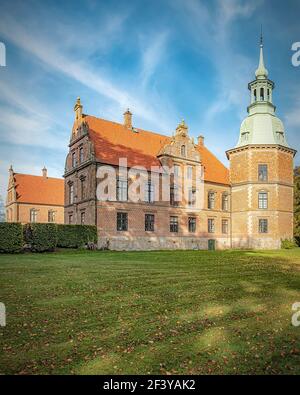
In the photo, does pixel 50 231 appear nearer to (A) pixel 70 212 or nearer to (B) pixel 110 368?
(A) pixel 70 212

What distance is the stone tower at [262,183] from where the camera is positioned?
36219 millimetres

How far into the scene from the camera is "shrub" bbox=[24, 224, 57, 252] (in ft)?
79.5

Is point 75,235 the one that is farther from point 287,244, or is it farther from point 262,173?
point 287,244

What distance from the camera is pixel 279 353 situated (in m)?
5.36

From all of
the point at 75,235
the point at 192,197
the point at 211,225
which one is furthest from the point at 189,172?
the point at 75,235

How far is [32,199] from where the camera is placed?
166 ft

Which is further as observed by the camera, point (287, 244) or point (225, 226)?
point (225, 226)

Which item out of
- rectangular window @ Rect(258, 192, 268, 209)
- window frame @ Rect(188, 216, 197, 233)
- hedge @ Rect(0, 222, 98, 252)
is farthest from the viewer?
rectangular window @ Rect(258, 192, 268, 209)

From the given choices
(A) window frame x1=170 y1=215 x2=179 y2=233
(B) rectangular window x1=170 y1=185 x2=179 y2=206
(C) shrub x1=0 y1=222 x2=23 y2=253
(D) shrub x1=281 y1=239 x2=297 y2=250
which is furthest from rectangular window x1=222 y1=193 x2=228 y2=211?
→ (C) shrub x1=0 y1=222 x2=23 y2=253

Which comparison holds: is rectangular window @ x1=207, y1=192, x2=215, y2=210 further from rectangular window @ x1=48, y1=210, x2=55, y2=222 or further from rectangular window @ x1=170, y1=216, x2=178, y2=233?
rectangular window @ x1=48, y1=210, x2=55, y2=222

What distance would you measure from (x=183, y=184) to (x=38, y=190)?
2737 centimetres

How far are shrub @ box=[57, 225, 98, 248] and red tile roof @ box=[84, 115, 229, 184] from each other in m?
6.20
